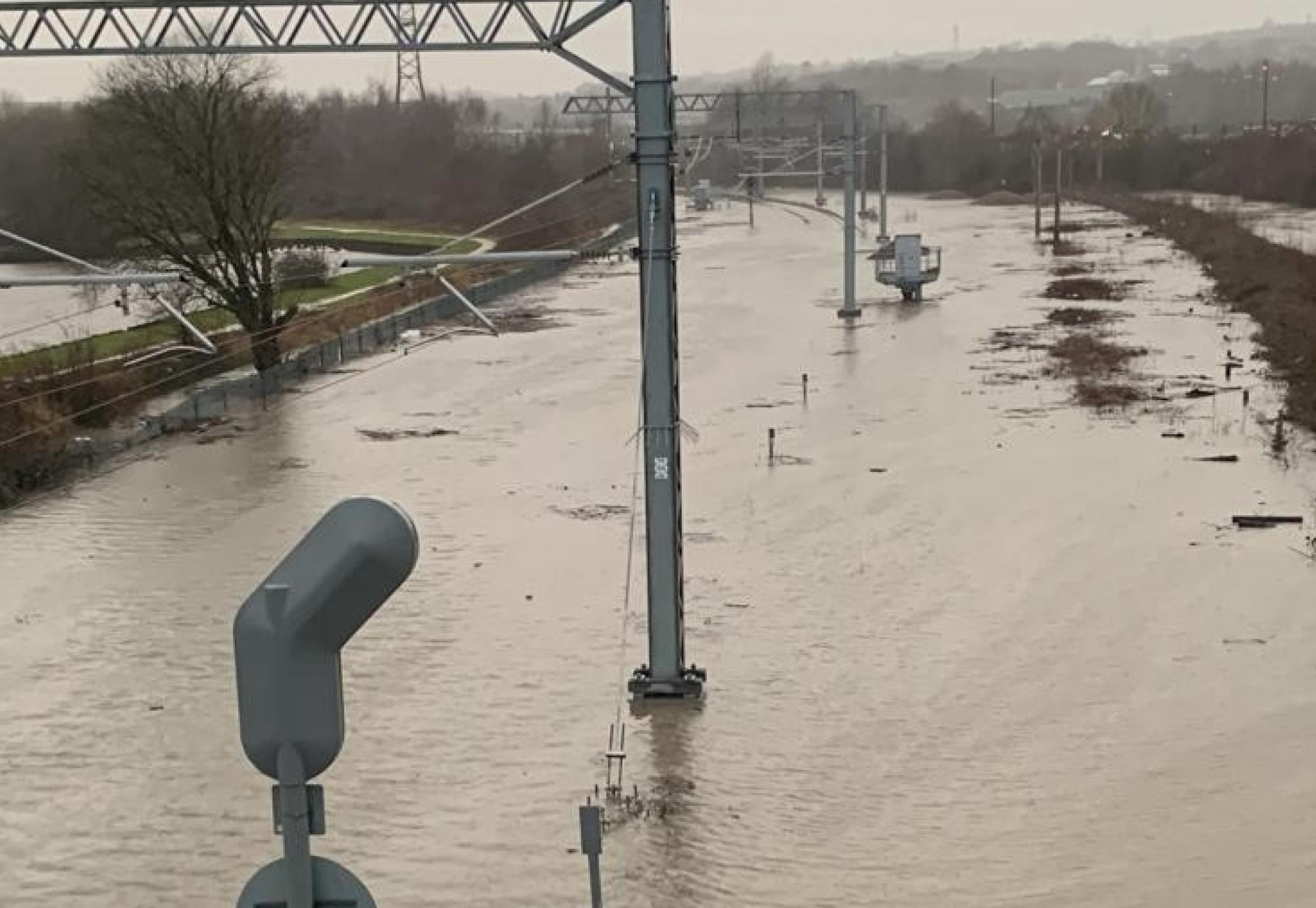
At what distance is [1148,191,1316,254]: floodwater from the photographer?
5366 cm

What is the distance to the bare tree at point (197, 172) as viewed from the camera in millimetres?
33938

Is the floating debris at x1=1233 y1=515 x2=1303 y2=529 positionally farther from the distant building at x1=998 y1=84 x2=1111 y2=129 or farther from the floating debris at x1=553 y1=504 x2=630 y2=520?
the distant building at x1=998 y1=84 x2=1111 y2=129

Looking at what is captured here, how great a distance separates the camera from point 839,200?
9944 centimetres

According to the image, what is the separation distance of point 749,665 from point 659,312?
3.86 meters

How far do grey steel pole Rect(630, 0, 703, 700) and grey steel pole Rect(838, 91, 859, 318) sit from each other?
23.1 metres

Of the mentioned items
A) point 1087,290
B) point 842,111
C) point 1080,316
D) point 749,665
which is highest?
point 842,111

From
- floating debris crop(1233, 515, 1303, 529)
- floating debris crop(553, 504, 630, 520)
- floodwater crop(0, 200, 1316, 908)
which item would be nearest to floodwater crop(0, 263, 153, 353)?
floodwater crop(0, 200, 1316, 908)

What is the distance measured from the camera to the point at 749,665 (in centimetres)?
1514

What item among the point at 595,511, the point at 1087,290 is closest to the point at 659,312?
the point at 595,511

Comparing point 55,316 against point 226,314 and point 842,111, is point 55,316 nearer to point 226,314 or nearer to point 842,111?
point 226,314

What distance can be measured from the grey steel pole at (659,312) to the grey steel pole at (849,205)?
23097 mm

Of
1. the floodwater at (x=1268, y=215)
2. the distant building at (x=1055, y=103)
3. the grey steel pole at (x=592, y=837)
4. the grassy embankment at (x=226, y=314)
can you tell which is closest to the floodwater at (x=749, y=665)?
the grey steel pole at (x=592, y=837)

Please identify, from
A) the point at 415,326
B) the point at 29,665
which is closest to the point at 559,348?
the point at 415,326

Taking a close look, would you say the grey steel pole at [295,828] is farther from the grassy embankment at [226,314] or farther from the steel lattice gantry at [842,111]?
the grassy embankment at [226,314]
